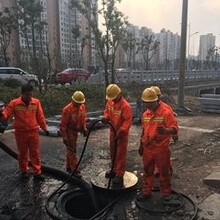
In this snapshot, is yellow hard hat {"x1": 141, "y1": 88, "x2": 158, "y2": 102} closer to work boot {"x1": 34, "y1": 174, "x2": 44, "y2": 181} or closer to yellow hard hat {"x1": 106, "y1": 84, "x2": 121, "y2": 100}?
yellow hard hat {"x1": 106, "y1": 84, "x2": 121, "y2": 100}

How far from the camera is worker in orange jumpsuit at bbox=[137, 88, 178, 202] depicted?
201 inches

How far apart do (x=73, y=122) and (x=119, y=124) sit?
0.97 metres

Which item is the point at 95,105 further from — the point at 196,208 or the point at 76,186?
the point at 196,208

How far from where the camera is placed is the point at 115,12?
67.0ft

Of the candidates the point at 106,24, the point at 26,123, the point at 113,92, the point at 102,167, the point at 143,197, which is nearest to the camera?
the point at 143,197

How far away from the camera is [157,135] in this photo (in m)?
5.16

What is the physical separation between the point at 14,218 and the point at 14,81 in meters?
13.9

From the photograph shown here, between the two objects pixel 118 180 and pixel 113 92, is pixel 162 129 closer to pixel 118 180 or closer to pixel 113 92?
pixel 113 92

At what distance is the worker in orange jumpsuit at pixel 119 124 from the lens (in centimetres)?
580

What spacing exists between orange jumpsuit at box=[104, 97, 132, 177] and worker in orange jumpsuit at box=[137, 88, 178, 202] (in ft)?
1.62

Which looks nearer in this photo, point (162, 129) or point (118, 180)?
point (162, 129)

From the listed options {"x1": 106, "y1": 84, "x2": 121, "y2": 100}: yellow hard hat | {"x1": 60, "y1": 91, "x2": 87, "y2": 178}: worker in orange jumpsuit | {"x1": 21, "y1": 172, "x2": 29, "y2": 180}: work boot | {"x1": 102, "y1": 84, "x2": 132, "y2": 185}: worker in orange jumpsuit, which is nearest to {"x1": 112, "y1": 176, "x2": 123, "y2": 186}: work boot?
{"x1": 102, "y1": 84, "x2": 132, "y2": 185}: worker in orange jumpsuit

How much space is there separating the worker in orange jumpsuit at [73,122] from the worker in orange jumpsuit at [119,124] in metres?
0.62

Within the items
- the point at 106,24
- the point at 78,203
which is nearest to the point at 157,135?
the point at 78,203
